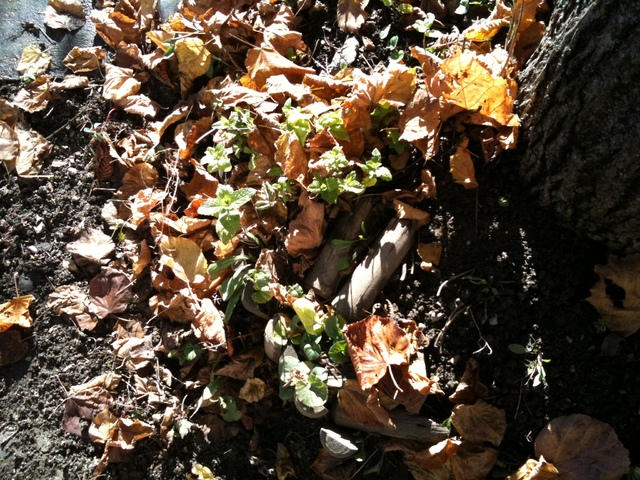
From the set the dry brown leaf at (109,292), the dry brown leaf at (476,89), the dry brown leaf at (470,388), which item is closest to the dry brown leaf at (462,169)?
the dry brown leaf at (476,89)

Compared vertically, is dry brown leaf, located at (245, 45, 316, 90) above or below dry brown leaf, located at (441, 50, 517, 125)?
below

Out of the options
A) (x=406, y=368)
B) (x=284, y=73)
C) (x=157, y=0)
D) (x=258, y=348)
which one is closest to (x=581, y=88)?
(x=406, y=368)

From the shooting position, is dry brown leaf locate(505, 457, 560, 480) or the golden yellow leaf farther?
the golden yellow leaf

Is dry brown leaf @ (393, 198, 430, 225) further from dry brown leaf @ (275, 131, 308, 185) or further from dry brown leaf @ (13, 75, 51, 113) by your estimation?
dry brown leaf @ (13, 75, 51, 113)

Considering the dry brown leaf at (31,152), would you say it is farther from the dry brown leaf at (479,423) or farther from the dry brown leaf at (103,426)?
the dry brown leaf at (479,423)

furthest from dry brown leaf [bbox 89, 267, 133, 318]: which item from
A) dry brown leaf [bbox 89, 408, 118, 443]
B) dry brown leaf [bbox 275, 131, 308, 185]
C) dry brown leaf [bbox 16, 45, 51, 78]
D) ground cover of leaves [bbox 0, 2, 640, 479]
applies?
dry brown leaf [bbox 16, 45, 51, 78]

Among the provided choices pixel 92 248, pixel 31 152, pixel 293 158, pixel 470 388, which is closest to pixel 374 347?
pixel 470 388
